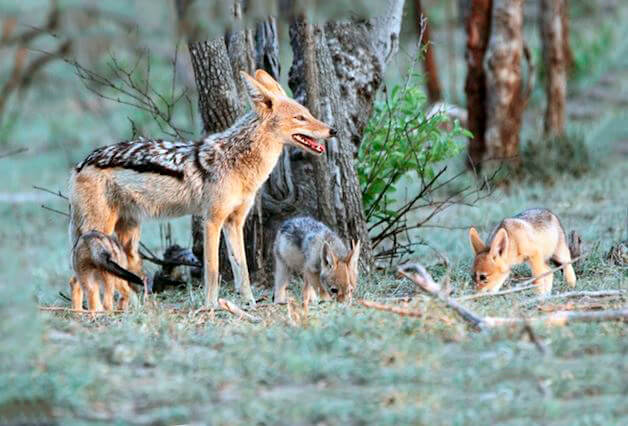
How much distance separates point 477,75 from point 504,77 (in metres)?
0.50

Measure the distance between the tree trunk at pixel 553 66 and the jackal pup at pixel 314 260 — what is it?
29.5ft

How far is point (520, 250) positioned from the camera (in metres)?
9.22

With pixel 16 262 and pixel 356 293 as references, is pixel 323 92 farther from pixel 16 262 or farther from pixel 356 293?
pixel 16 262

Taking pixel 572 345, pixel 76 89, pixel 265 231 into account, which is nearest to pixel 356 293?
pixel 265 231

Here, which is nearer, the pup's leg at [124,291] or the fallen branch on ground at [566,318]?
the fallen branch on ground at [566,318]

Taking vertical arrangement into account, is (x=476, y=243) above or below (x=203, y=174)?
below

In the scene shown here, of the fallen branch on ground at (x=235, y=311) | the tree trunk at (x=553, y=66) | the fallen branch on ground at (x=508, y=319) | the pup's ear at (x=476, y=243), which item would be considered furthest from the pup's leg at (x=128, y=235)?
the tree trunk at (x=553, y=66)

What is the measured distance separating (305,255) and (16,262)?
112 inches

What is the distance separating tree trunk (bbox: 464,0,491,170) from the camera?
1681 cm

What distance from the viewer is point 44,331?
688cm

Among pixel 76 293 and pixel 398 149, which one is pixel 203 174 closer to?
pixel 76 293

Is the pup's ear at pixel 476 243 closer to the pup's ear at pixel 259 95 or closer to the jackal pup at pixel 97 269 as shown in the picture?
the pup's ear at pixel 259 95

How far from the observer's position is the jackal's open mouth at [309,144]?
959 cm

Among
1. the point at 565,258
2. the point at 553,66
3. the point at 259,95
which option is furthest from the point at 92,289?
the point at 553,66
